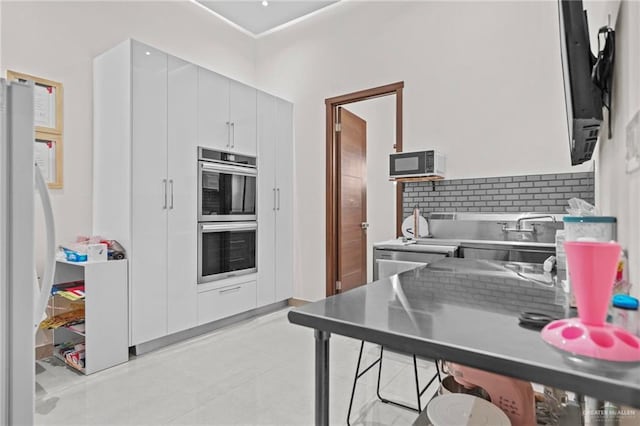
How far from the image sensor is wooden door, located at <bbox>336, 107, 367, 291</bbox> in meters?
4.29

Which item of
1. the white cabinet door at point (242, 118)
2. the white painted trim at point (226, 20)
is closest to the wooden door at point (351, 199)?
the white cabinet door at point (242, 118)

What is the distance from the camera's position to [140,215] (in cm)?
281

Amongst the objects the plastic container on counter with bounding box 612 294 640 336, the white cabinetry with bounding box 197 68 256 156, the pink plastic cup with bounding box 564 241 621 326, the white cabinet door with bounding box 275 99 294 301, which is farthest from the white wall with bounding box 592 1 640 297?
the white cabinet door with bounding box 275 99 294 301

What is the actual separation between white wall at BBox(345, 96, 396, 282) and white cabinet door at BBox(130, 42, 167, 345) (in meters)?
2.74

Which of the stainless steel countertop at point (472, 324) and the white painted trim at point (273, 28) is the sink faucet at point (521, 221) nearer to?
the stainless steel countertop at point (472, 324)

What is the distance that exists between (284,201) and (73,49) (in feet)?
7.83

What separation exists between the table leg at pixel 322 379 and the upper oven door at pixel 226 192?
103 inches

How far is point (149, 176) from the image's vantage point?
2.88 meters

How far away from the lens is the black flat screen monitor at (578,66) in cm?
96

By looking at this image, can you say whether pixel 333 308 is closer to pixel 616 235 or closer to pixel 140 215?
pixel 616 235

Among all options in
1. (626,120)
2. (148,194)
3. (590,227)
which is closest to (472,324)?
(590,227)

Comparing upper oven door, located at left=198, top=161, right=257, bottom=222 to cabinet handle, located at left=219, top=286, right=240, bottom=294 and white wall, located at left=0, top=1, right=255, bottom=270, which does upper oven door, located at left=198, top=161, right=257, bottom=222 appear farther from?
white wall, located at left=0, top=1, right=255, bottom=270

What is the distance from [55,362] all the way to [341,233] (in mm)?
2860

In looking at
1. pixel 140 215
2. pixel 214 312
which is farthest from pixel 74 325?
pixel 214 312
